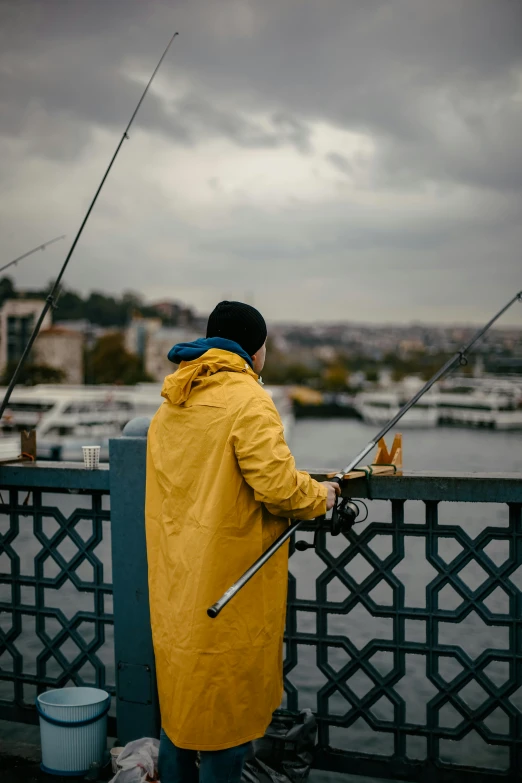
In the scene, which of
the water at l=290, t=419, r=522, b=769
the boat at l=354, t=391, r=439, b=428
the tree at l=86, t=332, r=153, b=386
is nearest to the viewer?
the water at l=290, t=419, r=522, b=769

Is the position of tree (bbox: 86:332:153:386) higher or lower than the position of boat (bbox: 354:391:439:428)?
higher

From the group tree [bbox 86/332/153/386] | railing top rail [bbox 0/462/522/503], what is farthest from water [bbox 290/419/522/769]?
tree [bbox 86/332/153/386]

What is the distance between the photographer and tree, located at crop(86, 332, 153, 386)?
5368 cm

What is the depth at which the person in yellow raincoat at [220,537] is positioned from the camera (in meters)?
2.15

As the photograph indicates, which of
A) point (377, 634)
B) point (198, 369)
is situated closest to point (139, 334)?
point (377, 634)

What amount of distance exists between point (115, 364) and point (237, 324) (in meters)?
58.4

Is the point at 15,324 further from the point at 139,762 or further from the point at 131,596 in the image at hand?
the point at 139,762

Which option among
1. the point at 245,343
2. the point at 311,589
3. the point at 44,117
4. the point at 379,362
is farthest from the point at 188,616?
the point at 379,362

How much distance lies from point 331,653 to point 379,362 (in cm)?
11963

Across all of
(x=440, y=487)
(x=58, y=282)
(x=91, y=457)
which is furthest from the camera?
(x=58, y=282)

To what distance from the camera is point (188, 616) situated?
7.17ft

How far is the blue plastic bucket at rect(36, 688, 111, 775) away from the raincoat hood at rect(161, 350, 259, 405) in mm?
1430

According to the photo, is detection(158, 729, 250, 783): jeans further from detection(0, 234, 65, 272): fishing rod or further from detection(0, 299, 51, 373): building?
detection(0, 299, 51, 373): building

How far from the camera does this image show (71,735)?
292cm
